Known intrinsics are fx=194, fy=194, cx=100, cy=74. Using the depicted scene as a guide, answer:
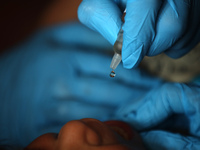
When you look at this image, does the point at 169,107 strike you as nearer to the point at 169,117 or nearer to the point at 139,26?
the point at 169,117

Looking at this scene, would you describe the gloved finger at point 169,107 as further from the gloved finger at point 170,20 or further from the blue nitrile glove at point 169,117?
the gloved finger at point 170,20

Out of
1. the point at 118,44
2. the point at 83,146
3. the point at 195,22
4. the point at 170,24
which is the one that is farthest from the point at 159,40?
the point at 83,146

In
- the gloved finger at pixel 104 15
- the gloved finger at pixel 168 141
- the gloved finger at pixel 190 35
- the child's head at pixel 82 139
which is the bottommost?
the gloved finger at pixel 168 141

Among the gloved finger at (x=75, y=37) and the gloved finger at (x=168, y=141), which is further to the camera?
the gloved finger at (x=75, y=37)

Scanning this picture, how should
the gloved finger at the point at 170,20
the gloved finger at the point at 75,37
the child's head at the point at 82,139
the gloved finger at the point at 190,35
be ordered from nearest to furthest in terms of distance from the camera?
the child's head at the point at 82,139
the gloved finger at the point at 170,20
the gloved finger at the point at 190,35
the gloved finger at the point at 75,37

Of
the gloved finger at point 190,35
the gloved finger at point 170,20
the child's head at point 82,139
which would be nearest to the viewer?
the child's head at point 82,139

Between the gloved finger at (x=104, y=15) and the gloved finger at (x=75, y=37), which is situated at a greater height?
the gloved finger at (x=104, y=15)

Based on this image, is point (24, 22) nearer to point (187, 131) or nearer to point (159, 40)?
point (159, 40)

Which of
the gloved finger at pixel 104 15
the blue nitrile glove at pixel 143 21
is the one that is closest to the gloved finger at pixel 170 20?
the blue nitrile glove at pixel 143 21
